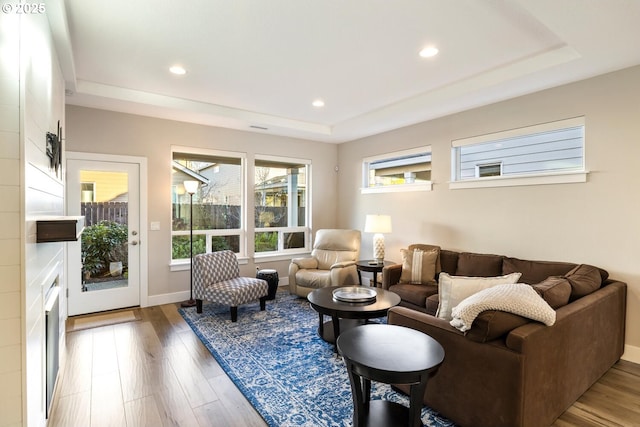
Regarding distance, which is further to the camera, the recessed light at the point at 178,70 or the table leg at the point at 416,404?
the recessed light at the point at 178,70

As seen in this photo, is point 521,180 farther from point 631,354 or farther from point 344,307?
point 344,307

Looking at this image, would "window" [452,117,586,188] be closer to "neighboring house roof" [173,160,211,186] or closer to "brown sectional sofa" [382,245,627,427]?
"brown sectional sofa" [382,245,627,427]

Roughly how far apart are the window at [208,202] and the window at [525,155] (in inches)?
132

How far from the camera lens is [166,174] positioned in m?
4.68

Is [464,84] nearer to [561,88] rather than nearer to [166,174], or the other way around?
[561,88]

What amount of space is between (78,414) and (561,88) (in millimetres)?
5090

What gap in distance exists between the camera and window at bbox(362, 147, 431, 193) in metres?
4.86

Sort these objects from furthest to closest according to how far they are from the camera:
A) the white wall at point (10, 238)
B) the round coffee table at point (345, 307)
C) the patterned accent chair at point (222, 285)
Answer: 1. the patterned accent chair at point (222, 285)
2. the round coffee table at point (345, 307)
3. the white wall at point (10, 238)

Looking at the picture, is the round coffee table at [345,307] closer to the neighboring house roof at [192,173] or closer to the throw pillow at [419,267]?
the throw pillow at [419,267]

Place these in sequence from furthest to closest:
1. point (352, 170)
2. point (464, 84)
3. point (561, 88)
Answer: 1. point (352, 170)
2. point (464, 84)
3. point (561, 88)

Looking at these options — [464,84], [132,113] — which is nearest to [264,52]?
[464,84]

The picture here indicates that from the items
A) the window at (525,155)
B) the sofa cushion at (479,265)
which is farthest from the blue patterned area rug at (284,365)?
the window at (525,155)

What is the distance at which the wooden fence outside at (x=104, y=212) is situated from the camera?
416 centimetres

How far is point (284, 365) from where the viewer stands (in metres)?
2.88
